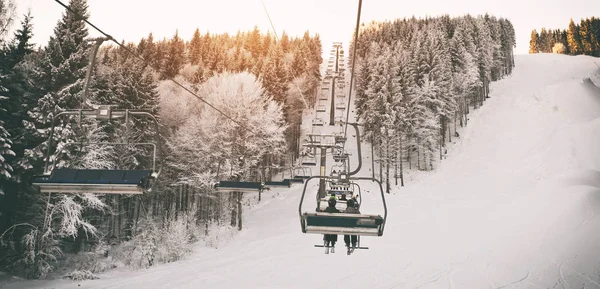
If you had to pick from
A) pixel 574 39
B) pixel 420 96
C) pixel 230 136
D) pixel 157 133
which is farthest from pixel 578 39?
pixel 157 133

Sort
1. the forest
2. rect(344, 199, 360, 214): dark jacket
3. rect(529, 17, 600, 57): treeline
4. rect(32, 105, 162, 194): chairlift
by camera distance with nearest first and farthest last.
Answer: rect(32, 105, 162, 194): chairlift
rect(344, 199, 360, 214): dark jacket
the forest
rect(529, 17, 600, 57): treeline

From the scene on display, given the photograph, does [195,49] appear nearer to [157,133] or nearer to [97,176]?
[97,176]

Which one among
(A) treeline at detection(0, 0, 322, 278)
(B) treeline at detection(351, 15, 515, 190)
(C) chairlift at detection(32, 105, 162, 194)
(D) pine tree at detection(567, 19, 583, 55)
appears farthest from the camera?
(D) pine tree at detection(567, 19, 583, 55)

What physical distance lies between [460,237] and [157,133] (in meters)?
20.4

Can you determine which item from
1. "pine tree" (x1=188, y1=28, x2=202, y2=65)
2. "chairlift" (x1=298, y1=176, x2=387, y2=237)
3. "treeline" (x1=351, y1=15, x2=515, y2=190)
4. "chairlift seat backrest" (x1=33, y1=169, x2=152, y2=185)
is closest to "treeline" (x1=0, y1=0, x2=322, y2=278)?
"chairlift seat backrest" (x1=33, y1=169, x2=152, y2=185)

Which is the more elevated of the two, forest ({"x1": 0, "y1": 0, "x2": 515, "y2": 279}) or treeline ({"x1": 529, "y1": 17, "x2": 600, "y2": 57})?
treeline ({"x1": 529, "y1": 17, "x2": 600, "y2": 57})

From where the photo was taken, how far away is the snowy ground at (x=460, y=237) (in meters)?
15.8

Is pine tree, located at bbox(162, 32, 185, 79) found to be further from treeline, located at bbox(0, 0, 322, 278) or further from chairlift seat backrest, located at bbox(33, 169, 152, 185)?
chairlift seat backrest, located at bbox(33, 169, 152, 185)

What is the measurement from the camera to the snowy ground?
15773mm

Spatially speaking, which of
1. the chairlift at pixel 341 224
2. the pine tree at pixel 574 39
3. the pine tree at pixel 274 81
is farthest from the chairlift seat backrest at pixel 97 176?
the pine tree at pixel 574 39

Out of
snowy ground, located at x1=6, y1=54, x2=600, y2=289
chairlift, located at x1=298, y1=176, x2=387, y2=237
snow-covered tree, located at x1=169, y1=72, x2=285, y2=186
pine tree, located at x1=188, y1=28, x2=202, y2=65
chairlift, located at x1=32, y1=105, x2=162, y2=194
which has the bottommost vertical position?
snowy ground, located at x1=6, y1=54, x2=600, y2=289

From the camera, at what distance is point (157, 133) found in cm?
732

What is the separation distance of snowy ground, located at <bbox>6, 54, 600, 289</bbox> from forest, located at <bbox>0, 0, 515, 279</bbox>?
327cm

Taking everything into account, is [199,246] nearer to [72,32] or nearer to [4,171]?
[4,171]
